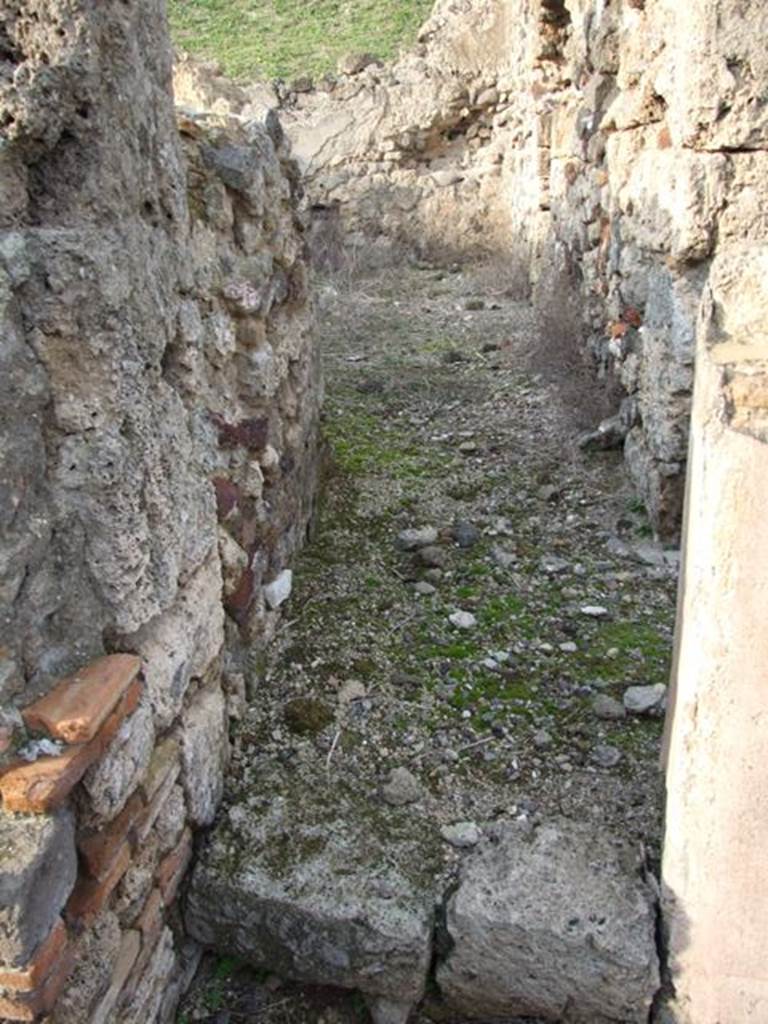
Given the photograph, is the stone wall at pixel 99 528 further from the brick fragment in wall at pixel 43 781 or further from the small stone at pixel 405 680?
the small stone at pixel 405 680

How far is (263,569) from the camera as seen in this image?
2.68 meters

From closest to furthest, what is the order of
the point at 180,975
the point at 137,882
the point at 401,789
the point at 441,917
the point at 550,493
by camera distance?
the point at 137,882 < the point at 441,917 < the point at 180,975 < the point at 401,789 < the point at 550,493

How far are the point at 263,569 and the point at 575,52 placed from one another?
4.17m

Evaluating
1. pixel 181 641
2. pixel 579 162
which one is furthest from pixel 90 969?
pixel 579 162

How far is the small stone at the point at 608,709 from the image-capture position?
238 cm

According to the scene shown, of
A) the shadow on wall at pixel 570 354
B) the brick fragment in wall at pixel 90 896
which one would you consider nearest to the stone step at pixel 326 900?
the brick fragment in wall at pixel 90 896

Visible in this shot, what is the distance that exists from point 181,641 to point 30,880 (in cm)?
62

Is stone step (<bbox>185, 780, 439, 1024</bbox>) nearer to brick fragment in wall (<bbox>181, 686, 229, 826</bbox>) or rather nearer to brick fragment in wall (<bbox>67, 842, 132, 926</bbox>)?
brick fragment in wall (<bbox>181, 686, 229, 826</bbox>)

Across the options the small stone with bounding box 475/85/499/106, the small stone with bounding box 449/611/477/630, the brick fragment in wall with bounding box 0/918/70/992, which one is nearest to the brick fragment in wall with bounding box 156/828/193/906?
the brick fragment in wall with bounding box 0/918/70/992

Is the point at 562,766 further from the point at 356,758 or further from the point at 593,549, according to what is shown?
the point at 593,549

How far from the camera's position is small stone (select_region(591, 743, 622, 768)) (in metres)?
2.23

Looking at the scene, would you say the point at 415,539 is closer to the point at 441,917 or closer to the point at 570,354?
the point at 441,917

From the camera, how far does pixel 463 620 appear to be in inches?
110

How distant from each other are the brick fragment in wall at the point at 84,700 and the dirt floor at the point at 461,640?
63 centimetres
